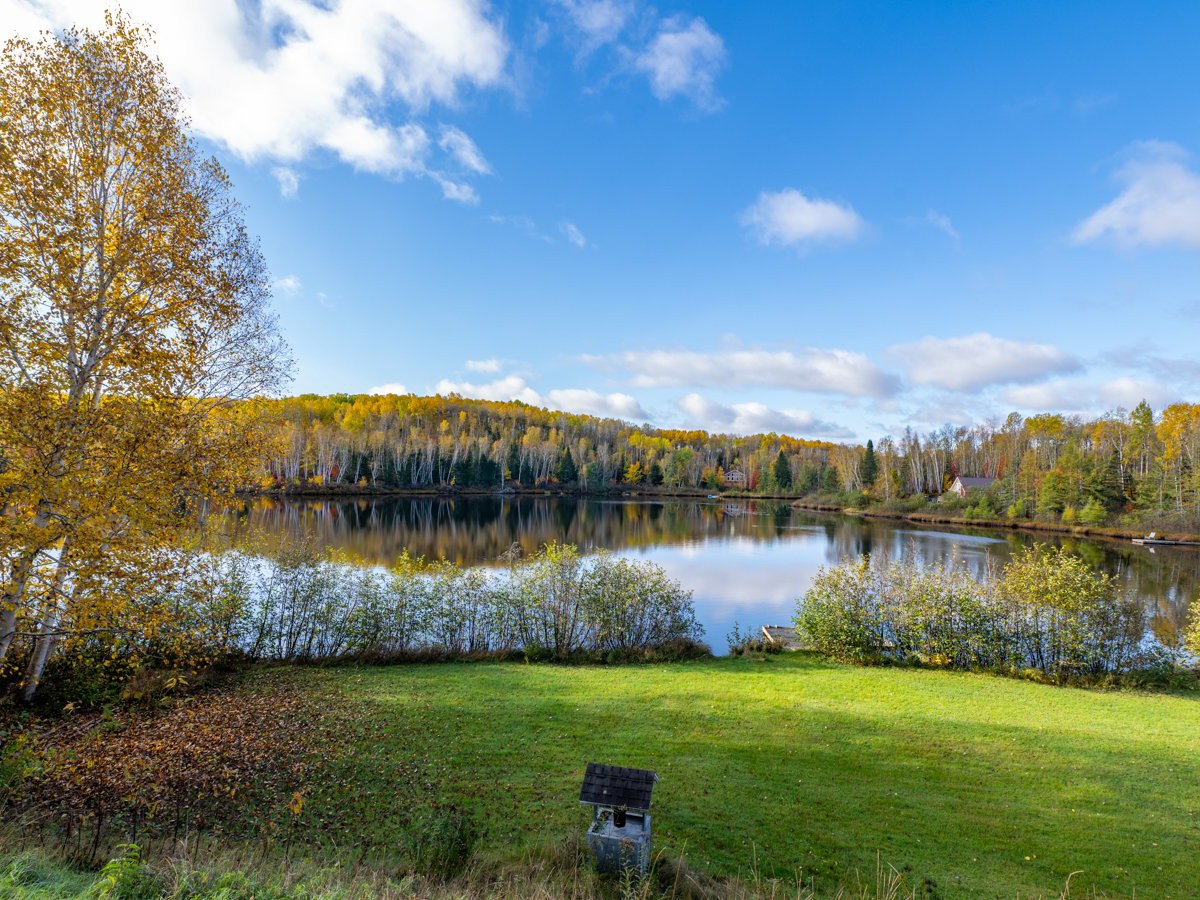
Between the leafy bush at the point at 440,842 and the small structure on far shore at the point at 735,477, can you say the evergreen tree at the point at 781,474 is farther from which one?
the leafy bush at the point at 440,842

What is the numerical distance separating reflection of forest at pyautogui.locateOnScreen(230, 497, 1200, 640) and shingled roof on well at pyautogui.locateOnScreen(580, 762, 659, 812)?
1969 cm

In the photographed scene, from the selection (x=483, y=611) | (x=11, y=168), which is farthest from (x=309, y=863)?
(x=483, y=611)

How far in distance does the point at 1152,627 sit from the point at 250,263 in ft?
98.9

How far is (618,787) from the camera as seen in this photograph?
6.03 meters

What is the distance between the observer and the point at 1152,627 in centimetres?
2066

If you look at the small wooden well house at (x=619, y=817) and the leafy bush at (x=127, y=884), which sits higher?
the leafy bush at (x=127, y=884)

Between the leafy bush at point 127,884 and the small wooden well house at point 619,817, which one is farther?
the small wooden well house at point 619,817

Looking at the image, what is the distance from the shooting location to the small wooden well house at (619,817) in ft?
18.9

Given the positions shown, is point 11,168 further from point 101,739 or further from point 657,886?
point 657,886

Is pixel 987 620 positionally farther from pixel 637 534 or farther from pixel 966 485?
pixel 966 485

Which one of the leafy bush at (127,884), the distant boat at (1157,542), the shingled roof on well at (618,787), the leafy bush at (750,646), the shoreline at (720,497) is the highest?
the leafy bush at (127,884)

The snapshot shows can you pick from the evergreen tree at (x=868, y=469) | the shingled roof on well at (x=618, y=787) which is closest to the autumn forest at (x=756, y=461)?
the evergreen tree at (x=868, y=469)

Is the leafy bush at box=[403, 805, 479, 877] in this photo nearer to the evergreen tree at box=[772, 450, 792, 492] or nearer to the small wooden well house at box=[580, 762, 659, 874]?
the small wooden well house at box=[580, 762, 659, 874]

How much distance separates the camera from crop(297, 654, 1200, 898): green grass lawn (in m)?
6.60
